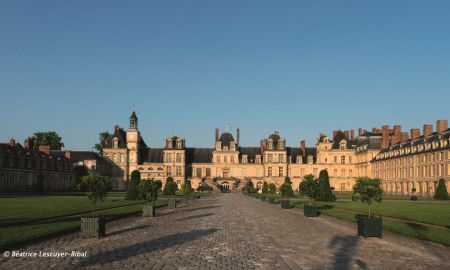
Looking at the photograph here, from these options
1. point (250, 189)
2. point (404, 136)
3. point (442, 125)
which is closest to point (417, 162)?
point (442, 125)

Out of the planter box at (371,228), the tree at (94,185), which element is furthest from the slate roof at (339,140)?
the tree at (94,185)

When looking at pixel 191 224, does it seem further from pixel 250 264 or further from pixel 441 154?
pixel 441 154

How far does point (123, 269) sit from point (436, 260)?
27.1 ft

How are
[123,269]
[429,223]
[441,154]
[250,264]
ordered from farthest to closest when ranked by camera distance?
[441,154]
[429,223]
[250,264]
[123,269]

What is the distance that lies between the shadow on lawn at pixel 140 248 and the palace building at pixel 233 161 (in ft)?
236

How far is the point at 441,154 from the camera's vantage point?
59.8m

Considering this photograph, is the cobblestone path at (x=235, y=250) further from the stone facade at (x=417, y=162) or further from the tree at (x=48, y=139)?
the tree at (x=48, y=139)

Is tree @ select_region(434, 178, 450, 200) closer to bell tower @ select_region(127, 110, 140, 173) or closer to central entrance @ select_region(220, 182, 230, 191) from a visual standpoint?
central entrance @ select_region(220, 182, 230, 191)

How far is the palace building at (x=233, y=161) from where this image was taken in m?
89.3

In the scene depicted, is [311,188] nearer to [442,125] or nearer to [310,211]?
[310,211]

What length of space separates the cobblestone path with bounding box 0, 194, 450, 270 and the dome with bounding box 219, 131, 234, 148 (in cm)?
7344

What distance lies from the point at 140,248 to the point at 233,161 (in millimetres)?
78564

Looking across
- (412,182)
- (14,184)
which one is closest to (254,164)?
(412,182)

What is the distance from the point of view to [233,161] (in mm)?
91750
